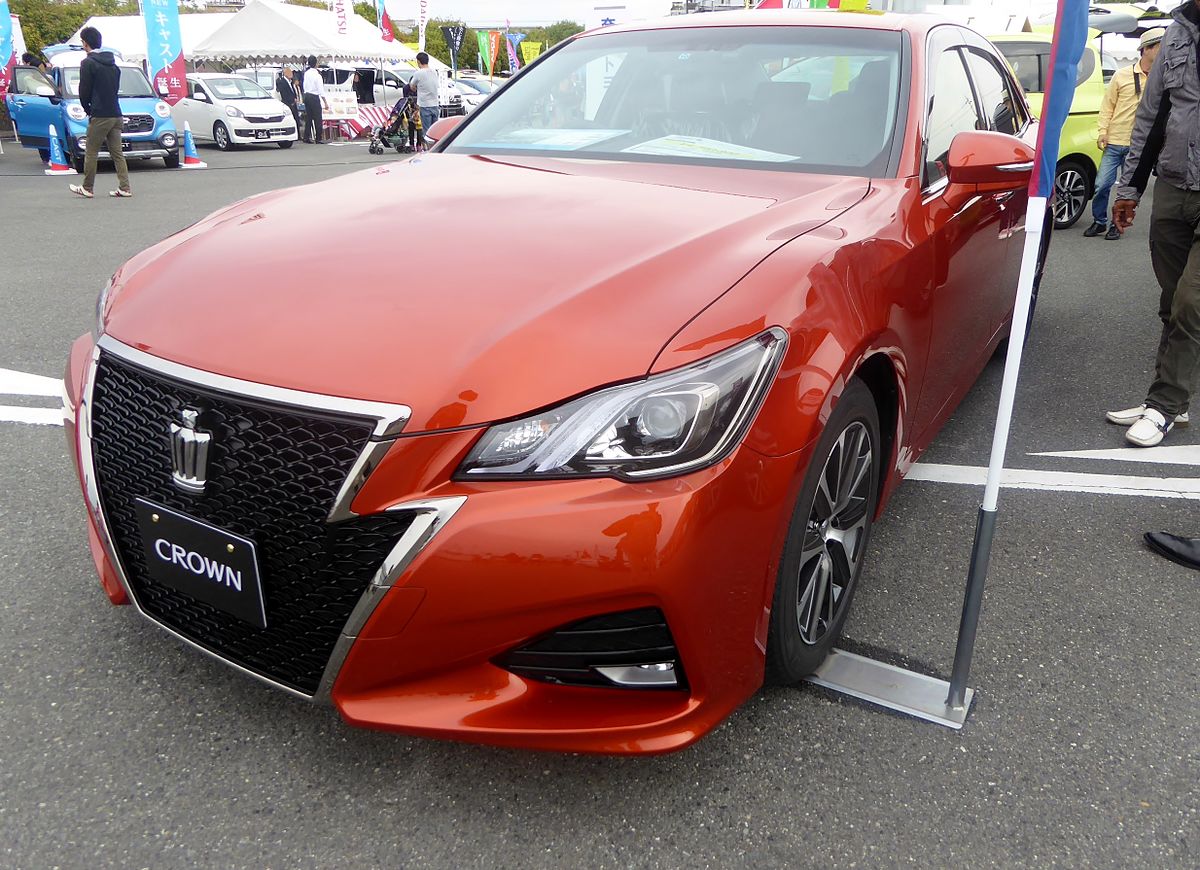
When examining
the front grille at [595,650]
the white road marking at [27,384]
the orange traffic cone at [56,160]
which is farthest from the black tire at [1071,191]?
the orange traffic cone at [56,160]

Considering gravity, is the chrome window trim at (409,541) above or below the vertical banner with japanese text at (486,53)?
below

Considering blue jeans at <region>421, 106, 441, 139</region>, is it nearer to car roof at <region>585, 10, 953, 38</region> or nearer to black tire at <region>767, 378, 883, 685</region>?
car roof at <region>585, 10, 953, 38</region>

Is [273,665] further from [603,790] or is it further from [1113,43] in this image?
[1113,43]

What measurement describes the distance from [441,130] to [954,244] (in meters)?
1.92

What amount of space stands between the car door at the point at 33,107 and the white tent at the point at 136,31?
1001 centimetres

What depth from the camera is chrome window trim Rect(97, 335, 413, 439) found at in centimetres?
155

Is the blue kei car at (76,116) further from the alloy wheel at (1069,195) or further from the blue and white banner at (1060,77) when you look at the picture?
the blue and white banner at (1060,77)

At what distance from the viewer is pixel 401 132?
1911 centimetres

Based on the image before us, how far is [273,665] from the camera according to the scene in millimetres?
1787

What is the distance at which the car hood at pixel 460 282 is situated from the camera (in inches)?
63.5

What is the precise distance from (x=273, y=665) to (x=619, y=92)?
2.20 meters

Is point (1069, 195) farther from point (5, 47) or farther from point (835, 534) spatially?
point (5, 47)

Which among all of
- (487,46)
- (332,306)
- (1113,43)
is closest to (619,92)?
(332,306)

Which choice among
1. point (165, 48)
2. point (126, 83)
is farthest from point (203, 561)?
point (165, 48)
